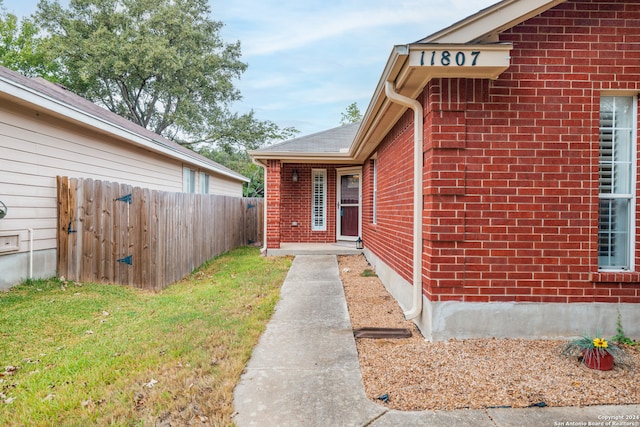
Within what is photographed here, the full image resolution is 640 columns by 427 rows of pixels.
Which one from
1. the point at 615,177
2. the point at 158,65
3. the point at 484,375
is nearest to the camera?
the point at 484,375

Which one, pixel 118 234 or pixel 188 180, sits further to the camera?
pixel 188 180

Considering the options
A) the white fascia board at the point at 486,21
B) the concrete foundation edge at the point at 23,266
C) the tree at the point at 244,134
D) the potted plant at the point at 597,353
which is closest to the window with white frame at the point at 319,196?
the concrete foundation edge at the point at 23,266

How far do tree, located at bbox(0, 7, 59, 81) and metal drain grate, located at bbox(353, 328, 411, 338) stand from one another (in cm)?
2553

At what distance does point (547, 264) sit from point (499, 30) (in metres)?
2.49

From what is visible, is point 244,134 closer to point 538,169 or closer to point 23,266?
point 23,266

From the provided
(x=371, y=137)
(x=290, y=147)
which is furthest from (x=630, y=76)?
(x=290, y=147)

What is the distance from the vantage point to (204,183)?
50.8 feet

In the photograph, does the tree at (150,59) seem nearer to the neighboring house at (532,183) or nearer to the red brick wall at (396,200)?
the red brick wall at (396,200)

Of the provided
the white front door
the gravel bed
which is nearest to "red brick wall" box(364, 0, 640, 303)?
the gravel bed

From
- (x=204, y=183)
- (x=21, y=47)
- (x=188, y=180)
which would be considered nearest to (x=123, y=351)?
(x=188, y=180)

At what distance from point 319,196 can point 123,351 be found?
876cm

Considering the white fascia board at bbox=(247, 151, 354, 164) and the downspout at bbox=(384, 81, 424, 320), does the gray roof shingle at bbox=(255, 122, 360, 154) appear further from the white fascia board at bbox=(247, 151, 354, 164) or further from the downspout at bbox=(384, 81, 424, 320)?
the downspout at bbox=(384, 81, 424, 320)

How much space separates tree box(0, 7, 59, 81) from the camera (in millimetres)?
20844

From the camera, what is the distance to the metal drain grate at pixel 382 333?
13.7 feet
